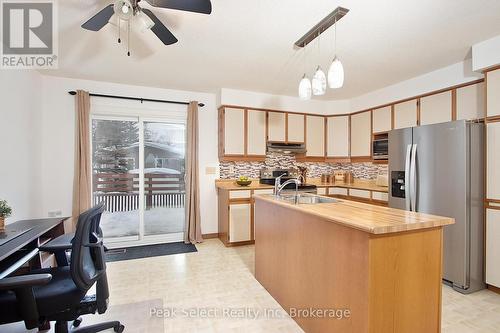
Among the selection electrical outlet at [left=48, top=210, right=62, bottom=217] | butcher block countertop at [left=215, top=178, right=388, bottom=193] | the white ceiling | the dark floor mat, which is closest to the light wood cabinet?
butcher block countertop at [left=215, top=178, right=388, bottom=193]

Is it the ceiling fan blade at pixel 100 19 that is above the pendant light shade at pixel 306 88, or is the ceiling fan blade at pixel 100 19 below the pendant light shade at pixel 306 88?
above

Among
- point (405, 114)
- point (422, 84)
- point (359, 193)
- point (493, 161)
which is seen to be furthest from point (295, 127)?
point (493, 161)

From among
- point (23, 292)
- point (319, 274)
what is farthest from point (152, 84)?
point (319, 274)

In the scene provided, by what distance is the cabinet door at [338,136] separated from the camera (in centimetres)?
469

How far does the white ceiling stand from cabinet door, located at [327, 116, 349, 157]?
1036mm

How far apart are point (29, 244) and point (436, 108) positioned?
15.2 feet

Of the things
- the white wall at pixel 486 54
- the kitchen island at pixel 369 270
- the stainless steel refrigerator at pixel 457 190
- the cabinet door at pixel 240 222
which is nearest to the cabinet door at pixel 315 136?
the cabinet door at pixel 240 222

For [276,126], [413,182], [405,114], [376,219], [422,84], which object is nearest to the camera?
[376,219]

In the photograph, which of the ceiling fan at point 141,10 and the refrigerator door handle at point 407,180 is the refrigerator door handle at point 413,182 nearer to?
the refrigerator door handle at point 407,180

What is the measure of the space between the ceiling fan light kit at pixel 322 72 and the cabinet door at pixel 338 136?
2.48 meters

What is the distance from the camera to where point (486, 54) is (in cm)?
250

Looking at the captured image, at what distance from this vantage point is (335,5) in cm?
192

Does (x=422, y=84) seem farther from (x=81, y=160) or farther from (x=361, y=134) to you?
(x=81, y=160)

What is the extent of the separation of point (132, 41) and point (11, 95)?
146cm
